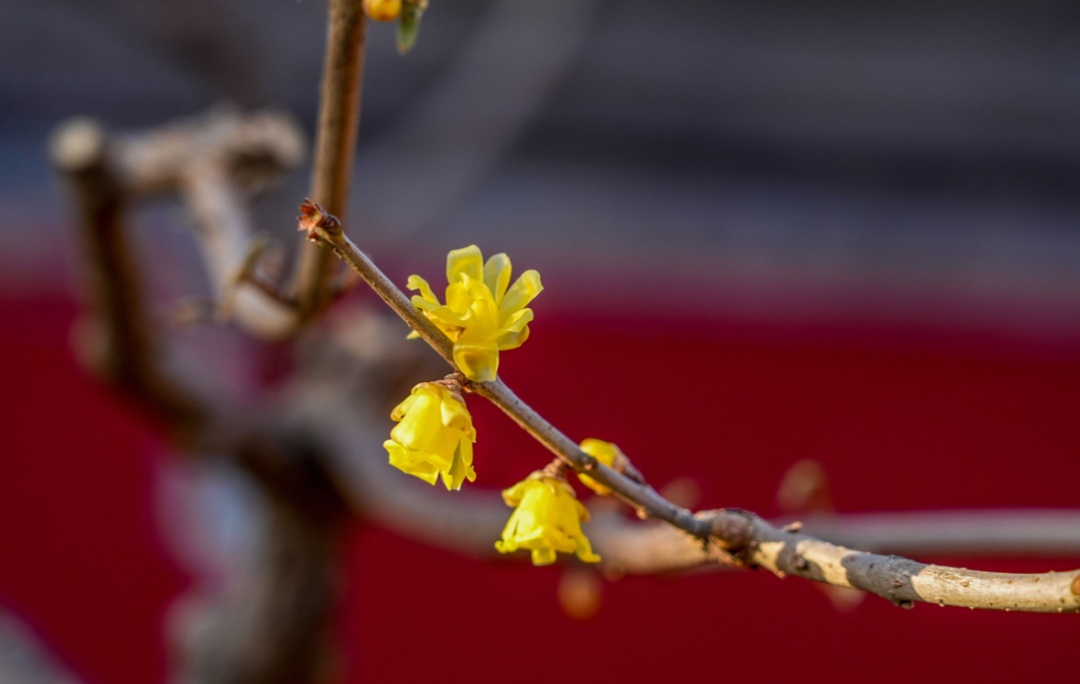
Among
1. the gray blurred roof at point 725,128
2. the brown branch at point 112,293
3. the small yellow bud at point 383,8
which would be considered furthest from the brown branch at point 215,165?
the gray blurred roof at point 725,128

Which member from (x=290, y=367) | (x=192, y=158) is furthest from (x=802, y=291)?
(x=192, y=158)

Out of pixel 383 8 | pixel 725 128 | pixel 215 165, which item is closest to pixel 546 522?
pixel 383 8

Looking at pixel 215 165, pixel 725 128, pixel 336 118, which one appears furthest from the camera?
pixel 725 128

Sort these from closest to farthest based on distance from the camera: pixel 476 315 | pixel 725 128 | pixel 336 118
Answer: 1. pixel 476 315
2. pixel 336 118
3. pixel 725 128

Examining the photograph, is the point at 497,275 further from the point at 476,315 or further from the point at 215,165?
the point at 215,165

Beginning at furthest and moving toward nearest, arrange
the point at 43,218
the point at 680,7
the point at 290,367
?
the point at 680,7 → the point at 43,218 → the point at 290,367

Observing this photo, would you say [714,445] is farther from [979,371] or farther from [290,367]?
[290,367]

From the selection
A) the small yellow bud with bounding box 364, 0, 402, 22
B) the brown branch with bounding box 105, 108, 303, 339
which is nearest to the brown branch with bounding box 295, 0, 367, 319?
the small yellow bud with bounding box 364, 0, 402, 22
